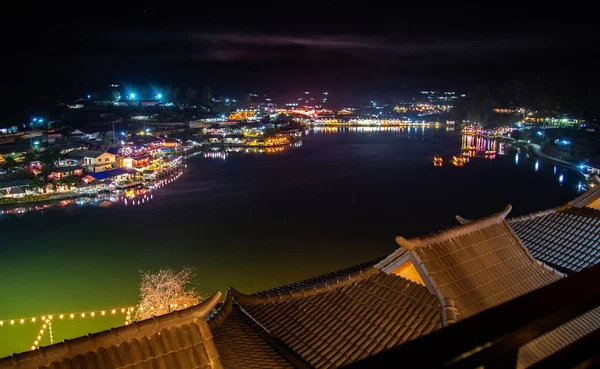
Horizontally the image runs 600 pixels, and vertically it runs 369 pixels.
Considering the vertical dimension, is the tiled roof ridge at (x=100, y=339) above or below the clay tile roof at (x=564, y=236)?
above

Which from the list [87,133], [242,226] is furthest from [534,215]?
[87,133]

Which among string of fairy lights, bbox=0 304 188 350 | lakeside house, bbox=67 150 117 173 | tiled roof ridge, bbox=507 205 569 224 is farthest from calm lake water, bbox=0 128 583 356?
tiled roof ridge, bbox=507 205 569 224

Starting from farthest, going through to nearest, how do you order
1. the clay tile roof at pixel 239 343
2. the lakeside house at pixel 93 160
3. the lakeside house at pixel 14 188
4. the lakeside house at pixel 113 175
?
the lakeside house at pixel 93 160 → the lakeside house at pixel 113 175 → the lakeside house at pixel 14 188 → the clay tile roof at pixel 239 343

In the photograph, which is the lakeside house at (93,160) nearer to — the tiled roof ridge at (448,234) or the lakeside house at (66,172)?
the lakeside house at (66,172)

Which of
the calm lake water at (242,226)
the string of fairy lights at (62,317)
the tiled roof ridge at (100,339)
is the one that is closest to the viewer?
the tiled roof ridge at (100,339)

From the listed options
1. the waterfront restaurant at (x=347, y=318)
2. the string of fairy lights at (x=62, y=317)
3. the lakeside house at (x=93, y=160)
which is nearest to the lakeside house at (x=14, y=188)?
the lakeside house at (x=93, y=160)

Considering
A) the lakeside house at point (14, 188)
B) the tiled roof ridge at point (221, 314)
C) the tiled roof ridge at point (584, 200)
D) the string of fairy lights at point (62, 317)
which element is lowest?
the string of fairy lights at point (62, 317)

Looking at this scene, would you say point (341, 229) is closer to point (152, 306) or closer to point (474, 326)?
point (152, 306)

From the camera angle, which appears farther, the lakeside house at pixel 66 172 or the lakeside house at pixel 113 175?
the lakeside house at pixel 113 175
